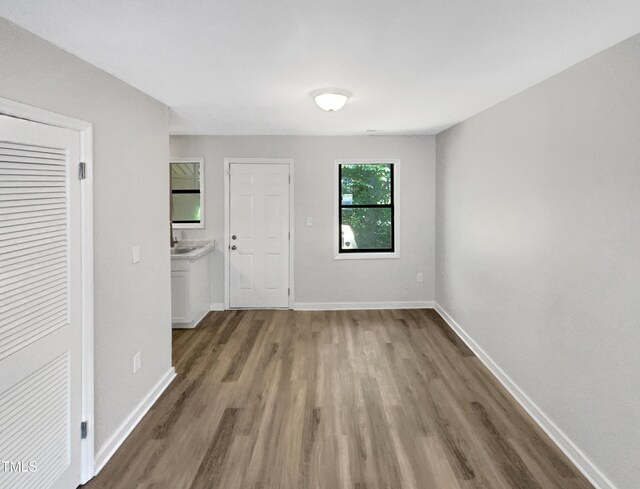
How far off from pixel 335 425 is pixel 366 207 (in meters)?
3.40

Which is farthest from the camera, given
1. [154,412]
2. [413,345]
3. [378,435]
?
[413,345]

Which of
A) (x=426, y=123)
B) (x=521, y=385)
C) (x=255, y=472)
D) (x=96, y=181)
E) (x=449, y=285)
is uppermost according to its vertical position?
(x=426, y=123)

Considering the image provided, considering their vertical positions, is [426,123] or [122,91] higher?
[426,123]

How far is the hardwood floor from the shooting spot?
223 centimetres

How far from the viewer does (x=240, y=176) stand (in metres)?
5.46

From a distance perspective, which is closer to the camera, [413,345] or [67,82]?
[67,82]

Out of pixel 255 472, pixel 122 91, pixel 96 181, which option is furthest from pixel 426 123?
pixel 255 472

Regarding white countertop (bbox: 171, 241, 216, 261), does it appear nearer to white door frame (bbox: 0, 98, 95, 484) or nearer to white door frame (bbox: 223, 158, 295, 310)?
white door frame (bbox: 223, 158, 295, 310)

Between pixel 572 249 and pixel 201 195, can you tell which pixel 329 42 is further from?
pixel 201 195

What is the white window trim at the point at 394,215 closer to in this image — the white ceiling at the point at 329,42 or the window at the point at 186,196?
the window at the point at 186,196

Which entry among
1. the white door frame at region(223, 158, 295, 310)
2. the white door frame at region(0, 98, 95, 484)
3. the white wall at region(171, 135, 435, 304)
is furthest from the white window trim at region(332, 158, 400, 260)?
the white door frame at region(0, 98, 95, 484)

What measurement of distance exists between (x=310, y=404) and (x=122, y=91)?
8.32 feet

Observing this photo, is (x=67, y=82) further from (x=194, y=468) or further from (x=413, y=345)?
(x=413, y=345)

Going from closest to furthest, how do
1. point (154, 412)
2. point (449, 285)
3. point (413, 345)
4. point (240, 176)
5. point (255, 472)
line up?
point (255, 472)
point (154, 412)
point (413, 345)
point (449, 285)
point (240, 176)
